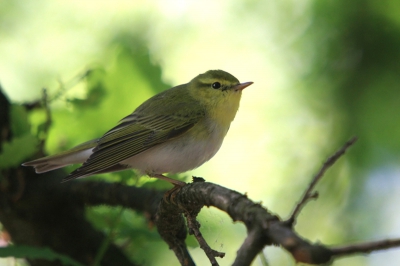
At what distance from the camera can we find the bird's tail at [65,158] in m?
3.84

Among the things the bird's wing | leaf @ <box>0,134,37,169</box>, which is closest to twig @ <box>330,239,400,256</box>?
leaf @ <box>0,134,37,169</box>

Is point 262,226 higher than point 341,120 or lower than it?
lower

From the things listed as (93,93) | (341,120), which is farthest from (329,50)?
(93,93)

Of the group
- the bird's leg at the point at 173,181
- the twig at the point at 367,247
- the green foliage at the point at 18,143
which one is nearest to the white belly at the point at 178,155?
the bird's leg at the point at 173,181

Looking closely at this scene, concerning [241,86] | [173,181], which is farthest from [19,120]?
[241,86]

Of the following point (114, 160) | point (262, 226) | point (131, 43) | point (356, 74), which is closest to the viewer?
point (262, 226)

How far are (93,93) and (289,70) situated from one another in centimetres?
186

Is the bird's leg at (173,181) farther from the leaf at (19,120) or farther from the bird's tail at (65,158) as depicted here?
the leaf at (19,120)

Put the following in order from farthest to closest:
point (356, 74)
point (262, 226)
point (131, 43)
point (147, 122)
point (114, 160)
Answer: point (131, 43), point (147, 122), point (356, 74), point (114, 160), point (262, 226)

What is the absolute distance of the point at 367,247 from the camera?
1119 mm

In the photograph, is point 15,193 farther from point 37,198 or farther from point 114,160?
point 114,160

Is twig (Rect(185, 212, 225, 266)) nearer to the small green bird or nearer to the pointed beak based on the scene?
the small green bird

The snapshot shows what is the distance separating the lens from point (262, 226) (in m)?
1.39

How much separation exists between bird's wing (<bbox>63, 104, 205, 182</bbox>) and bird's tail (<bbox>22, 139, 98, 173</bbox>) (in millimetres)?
175
